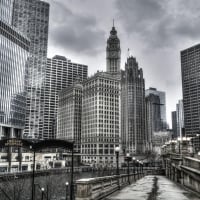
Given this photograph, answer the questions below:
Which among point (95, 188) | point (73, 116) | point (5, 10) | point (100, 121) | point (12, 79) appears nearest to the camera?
point (95, 188)

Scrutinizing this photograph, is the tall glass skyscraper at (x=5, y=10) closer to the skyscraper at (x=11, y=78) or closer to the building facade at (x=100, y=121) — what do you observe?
the skyscraper at (x=11, y=78)

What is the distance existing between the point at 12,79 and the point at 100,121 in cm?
5826

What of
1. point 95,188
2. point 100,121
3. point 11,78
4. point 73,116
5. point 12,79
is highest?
point 11,78

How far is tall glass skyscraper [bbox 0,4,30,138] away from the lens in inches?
5335

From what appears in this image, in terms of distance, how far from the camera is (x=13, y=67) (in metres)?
143

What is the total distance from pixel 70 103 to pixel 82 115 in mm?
→ 14651

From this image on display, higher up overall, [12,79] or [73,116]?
[12,79]

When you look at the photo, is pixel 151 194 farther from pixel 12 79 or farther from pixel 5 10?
pixel 5 10

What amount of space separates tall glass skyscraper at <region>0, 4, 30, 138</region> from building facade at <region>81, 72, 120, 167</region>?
147ft

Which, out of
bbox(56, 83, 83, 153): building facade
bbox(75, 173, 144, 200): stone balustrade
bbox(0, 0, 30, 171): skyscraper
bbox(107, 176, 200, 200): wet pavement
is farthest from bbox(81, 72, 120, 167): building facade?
bbox(75, 173, 144, 200): stone balustrade

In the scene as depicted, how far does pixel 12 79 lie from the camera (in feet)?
467

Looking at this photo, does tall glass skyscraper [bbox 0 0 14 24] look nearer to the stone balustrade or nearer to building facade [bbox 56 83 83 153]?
building facade [bbox 56 83 83 153]

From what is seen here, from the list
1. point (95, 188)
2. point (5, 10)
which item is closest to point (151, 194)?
point (95, 188)

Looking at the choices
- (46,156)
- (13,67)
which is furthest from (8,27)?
(46,156)
